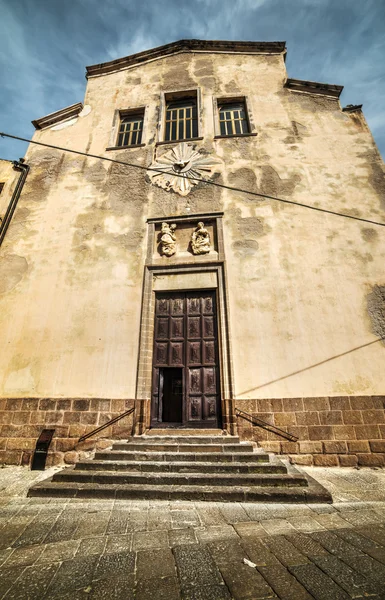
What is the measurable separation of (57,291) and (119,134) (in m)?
6.70

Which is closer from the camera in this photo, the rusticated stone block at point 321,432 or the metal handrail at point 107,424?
the rusticated stone block at point 321,432

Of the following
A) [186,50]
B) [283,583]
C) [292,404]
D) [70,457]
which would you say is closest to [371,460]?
[292,404]

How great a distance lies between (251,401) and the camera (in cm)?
616

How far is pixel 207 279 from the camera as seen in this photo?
291 inches

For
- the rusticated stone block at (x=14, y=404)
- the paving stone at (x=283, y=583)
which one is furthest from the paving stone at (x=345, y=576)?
the rusticated stone block at (x=14, y=404)

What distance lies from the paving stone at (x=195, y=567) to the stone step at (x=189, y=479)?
1618mm

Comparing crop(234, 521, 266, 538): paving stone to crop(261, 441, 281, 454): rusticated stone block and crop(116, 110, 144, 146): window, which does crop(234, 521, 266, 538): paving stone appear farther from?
crop(116, 110, 144, 146): window

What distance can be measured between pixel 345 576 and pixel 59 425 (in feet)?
19.7

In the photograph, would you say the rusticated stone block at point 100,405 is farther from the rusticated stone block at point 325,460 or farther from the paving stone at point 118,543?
the rusticated stone block at point 325,460

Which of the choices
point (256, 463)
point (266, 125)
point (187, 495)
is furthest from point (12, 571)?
point (266, 125)

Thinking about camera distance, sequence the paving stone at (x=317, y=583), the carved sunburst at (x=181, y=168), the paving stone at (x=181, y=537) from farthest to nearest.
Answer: the carved sunburst at (x=181, y=168)
the paving stone at (x=181, y=537)
the paving stone at (x=317, y=583)

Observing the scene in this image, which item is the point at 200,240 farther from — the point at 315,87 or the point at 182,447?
the point at 315,87

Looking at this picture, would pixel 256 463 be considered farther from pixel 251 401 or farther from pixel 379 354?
pixel 379 354

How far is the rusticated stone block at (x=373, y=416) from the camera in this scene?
18.8ft
